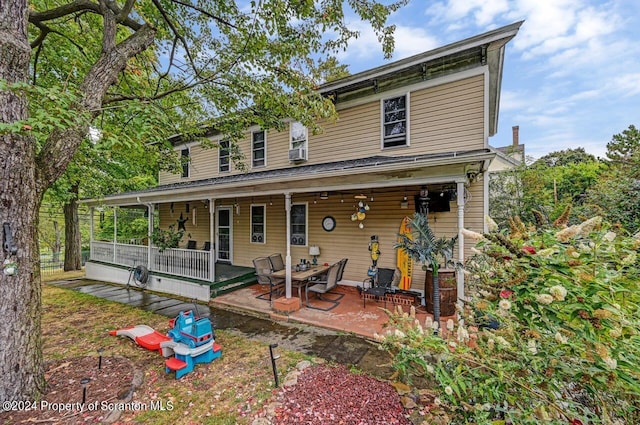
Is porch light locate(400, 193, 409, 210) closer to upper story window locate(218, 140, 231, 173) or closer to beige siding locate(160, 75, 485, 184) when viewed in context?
beige siding locate(160, 75, 485, 184)

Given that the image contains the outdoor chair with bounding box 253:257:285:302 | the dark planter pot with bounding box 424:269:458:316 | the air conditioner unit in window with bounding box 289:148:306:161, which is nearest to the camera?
the dark planter pot with bounding box 424:269:458:316

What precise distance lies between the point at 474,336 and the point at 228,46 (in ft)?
21.8

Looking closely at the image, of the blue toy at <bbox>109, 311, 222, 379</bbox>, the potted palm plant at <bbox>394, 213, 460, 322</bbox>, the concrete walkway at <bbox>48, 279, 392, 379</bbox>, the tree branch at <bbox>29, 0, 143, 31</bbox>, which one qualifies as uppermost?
the tree branch at <bbox>29, 0, 143, 31</bbox>

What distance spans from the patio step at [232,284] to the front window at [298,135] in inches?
180

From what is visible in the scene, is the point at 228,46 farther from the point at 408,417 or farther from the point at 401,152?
the point at 408,417

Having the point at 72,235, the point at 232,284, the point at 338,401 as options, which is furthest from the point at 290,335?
the point at 72,235

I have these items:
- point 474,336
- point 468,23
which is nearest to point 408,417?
point 474,336

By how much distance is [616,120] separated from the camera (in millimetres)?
12984

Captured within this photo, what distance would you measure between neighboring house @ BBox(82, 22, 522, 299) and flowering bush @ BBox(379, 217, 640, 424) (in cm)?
319

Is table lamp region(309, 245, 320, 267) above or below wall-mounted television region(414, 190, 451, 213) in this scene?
below

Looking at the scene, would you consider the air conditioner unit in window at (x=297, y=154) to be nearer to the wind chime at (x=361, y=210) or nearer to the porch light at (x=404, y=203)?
the wind chime at (x=361, y=210)

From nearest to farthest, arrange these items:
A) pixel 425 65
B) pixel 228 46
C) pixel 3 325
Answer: pixel 3 325 → pixel 228 46 → pixel 425 65

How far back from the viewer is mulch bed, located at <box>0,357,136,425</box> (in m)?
2.83

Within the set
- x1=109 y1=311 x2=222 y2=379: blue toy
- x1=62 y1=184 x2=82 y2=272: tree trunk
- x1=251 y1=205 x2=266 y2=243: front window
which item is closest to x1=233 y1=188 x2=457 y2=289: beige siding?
x1=251 y1=205 x2=266 y2=243: front window
